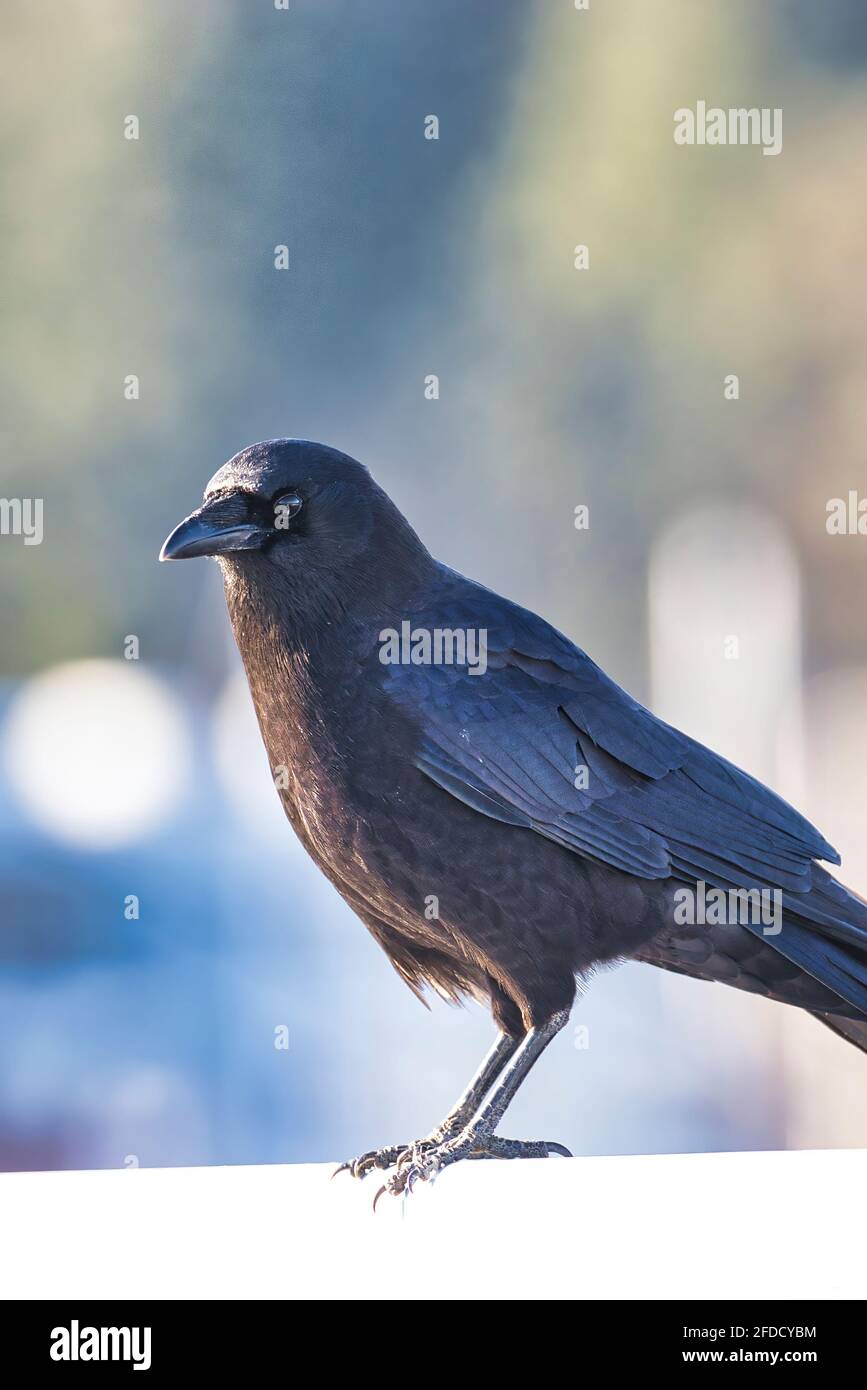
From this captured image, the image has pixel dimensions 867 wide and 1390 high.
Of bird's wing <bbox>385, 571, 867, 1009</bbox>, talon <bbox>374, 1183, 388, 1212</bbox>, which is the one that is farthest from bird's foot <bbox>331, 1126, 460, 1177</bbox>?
bird's wing <bbox>385, 571, 867, 1009</bbox>

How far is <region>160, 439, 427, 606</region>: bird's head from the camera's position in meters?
1.31

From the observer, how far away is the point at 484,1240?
112cm

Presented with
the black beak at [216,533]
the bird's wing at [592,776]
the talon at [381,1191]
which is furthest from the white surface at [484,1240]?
the black beak at [216,533]

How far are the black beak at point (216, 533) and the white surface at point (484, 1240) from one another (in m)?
0.58

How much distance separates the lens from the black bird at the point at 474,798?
1292mm

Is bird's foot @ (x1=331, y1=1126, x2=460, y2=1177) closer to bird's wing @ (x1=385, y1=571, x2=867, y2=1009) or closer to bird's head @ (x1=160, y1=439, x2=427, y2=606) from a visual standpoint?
bird's wing @ (x1=385, y1=571, x2=867, y2=1009)

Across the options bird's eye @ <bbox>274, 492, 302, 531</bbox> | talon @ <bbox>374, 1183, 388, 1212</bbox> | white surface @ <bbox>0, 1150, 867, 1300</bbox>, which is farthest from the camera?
bird's eye @ <bbox>274, 492, 302, 531</bbox>

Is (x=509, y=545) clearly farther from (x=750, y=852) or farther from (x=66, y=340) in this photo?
(x=750, y=852)

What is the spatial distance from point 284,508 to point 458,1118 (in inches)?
26.6

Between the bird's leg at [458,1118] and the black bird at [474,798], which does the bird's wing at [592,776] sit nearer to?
the black bird at [474,798]

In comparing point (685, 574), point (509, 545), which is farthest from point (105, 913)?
point (685, 574)

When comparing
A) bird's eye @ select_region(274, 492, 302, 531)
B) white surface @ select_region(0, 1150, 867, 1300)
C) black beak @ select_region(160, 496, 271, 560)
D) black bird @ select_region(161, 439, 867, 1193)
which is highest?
bird's eye @ select_region(274, 492, 302, 531)

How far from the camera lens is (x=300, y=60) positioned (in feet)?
10.1

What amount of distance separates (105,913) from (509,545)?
3.74 feet
